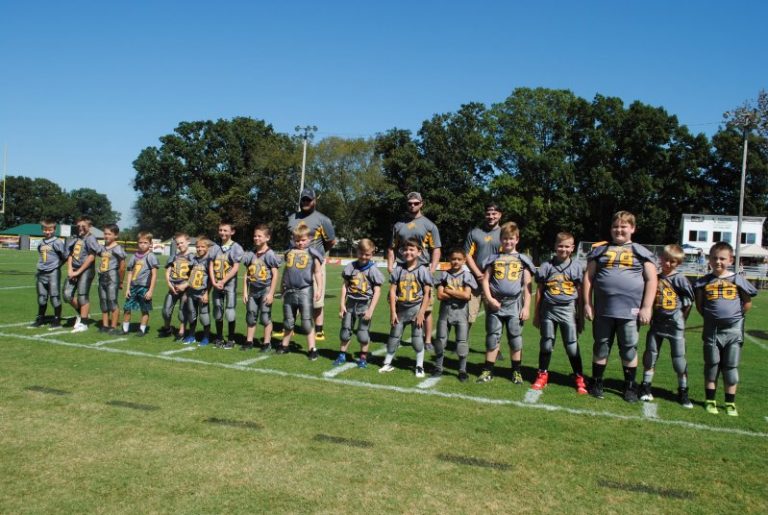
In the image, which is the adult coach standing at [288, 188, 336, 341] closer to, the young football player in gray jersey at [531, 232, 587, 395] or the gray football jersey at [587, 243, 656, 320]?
the young football player in gray jersey at [531, 232, 587, 395]

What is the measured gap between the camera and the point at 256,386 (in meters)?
6.15

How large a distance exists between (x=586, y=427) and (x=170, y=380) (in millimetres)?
4142

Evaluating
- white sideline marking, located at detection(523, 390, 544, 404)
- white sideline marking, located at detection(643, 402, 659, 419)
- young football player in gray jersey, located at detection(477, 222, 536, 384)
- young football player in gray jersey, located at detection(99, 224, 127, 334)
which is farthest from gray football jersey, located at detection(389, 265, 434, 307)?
young football player in gray jersey, located at detection(99, 224, 127, 334)

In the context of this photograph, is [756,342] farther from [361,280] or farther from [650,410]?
[361,280]

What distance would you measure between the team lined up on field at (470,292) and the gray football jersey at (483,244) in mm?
19

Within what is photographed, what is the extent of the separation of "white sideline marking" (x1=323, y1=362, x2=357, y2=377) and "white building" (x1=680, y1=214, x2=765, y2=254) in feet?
136

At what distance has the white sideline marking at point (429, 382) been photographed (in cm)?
641

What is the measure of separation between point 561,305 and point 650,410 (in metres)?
1.36

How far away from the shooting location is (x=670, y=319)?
619cm

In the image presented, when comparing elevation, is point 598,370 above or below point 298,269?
below

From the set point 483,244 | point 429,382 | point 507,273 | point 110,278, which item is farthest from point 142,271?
point 507,273

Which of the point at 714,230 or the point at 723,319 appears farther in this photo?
the point at 714,230

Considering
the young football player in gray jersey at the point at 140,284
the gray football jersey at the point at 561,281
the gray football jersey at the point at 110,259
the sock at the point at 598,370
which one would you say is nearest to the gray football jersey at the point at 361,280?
the gray football jersey at the point at 561,281

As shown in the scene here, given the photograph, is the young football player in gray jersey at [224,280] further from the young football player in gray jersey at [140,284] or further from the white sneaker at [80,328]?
the white sneaker at [80,328]
